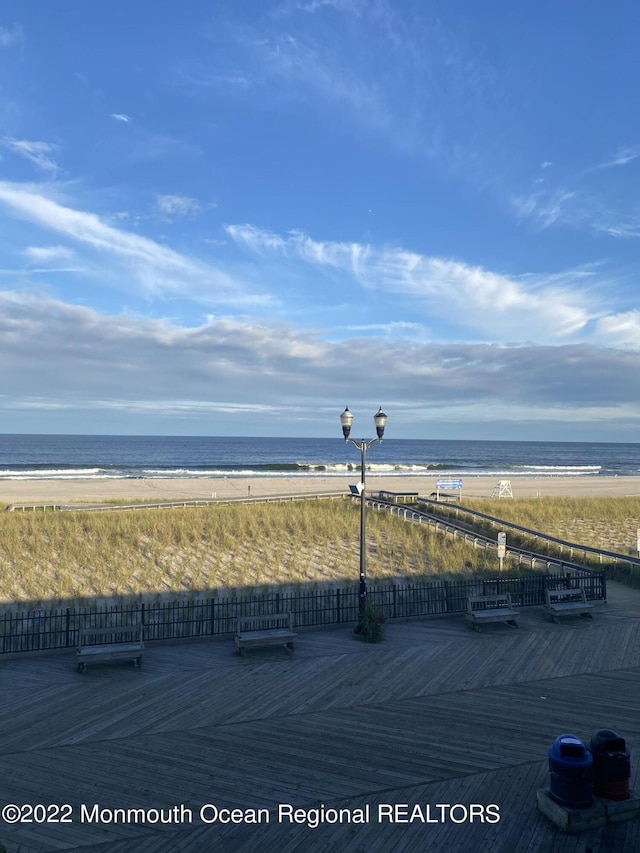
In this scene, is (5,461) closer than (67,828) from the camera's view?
No

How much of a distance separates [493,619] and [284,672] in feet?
15.8

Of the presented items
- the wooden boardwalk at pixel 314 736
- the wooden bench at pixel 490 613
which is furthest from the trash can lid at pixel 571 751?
the wooden bench at pixel 490 613

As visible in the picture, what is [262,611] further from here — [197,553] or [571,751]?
[571,751]

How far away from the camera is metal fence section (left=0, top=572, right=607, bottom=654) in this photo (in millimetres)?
12000

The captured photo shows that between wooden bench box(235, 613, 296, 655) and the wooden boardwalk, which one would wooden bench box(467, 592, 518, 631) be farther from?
wooden bench box(235, 613, 296, 655)

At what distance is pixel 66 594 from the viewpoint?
16.5m

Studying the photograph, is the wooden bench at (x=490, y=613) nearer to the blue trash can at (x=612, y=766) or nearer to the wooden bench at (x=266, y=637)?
the wooden bench at (x=266, y=637)

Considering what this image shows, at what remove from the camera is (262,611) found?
14594mm

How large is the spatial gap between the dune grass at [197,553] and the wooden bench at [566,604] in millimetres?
4921

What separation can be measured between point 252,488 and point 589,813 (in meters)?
50.7

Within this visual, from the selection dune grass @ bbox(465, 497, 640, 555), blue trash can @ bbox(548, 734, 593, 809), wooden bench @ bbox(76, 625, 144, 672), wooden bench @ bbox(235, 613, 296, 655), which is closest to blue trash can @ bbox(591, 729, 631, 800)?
blue trash can @ bbox(548, 734, 593, 809)

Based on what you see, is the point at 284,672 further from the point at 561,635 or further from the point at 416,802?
the point at 561,635

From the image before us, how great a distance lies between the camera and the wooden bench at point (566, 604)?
12875 mm

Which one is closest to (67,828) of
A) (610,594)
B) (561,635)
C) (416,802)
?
(416,802)
